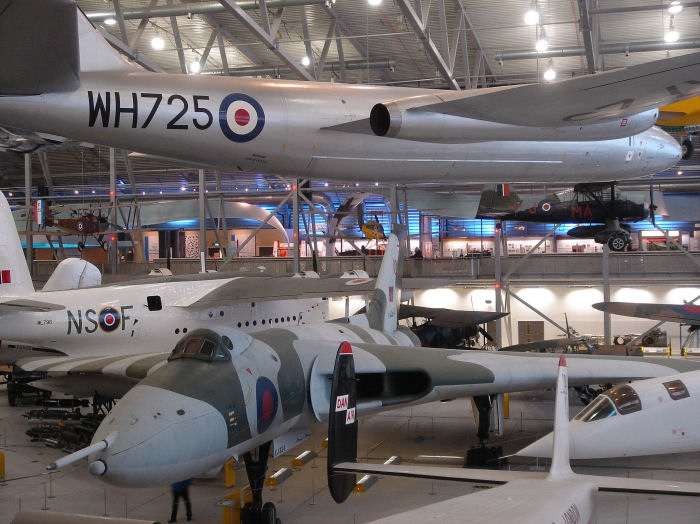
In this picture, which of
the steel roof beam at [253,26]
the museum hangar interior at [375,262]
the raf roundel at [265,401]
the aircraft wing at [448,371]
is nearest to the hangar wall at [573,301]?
the museum hangar interior at [375,262]

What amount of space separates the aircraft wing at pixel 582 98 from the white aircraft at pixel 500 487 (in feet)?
11.4

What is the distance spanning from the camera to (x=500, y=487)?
22.6ft

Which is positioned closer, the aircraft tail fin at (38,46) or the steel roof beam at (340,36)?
the aircraft tail fin at (38,46)

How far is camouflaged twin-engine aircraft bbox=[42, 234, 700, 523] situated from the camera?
21.6ft

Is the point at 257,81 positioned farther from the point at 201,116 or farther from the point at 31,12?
the point at 31,12

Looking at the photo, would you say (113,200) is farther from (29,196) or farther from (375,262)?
(375,262)

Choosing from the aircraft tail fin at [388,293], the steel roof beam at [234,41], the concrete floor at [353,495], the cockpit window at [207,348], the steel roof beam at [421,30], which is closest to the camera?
the cockpit window at [207,348]

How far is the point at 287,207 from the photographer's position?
45219 millimetres

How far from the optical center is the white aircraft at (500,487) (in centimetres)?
581

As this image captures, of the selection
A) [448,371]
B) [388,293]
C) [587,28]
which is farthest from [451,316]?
[587,28]

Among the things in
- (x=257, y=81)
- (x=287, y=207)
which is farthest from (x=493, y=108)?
(x=287, y=207)

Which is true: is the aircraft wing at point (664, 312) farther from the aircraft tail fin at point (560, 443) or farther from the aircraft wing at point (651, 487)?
the aircraft wing at point (651, 487)

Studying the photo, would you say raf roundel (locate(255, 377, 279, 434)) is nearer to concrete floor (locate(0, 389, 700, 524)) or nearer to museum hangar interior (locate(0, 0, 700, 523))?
museum hangar interior (locate(0, 0, 700, 523))

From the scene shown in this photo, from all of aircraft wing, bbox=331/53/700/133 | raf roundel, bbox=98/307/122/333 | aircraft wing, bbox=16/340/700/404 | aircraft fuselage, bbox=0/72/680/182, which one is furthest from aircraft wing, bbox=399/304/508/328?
aircraft wing, bbox=331/53/700/133
